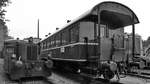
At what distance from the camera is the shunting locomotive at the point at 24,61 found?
8430 mm

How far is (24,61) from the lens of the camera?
9.03 m

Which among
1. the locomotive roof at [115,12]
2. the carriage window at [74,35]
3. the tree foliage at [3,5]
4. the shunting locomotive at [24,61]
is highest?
the tree foliage at [3,5]

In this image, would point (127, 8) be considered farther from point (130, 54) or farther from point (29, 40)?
point (29, 40)

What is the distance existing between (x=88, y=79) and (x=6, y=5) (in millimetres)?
12001

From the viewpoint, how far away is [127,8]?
26.4ft

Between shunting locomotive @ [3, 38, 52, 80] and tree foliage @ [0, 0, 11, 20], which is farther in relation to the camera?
tree foliage @ [0, 0, 11, 20]

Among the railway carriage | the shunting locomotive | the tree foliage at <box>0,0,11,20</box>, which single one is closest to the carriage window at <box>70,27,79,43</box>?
the railway carriage

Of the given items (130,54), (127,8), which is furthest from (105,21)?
(130,54)

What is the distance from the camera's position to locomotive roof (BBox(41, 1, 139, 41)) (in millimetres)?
7367

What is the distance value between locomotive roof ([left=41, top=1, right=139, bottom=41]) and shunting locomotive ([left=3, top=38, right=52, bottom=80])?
3.38m

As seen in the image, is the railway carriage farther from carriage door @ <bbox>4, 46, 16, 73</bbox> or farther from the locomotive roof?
carriage door @ <bbox>4, 46, 16, 73</bbox>

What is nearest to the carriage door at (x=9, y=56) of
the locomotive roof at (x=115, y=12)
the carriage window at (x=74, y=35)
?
the carriage window at (x=74, y=35)

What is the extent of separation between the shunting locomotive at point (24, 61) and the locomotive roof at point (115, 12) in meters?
3.38

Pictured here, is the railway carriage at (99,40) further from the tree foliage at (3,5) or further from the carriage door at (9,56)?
the tree foliage at (3,5)
